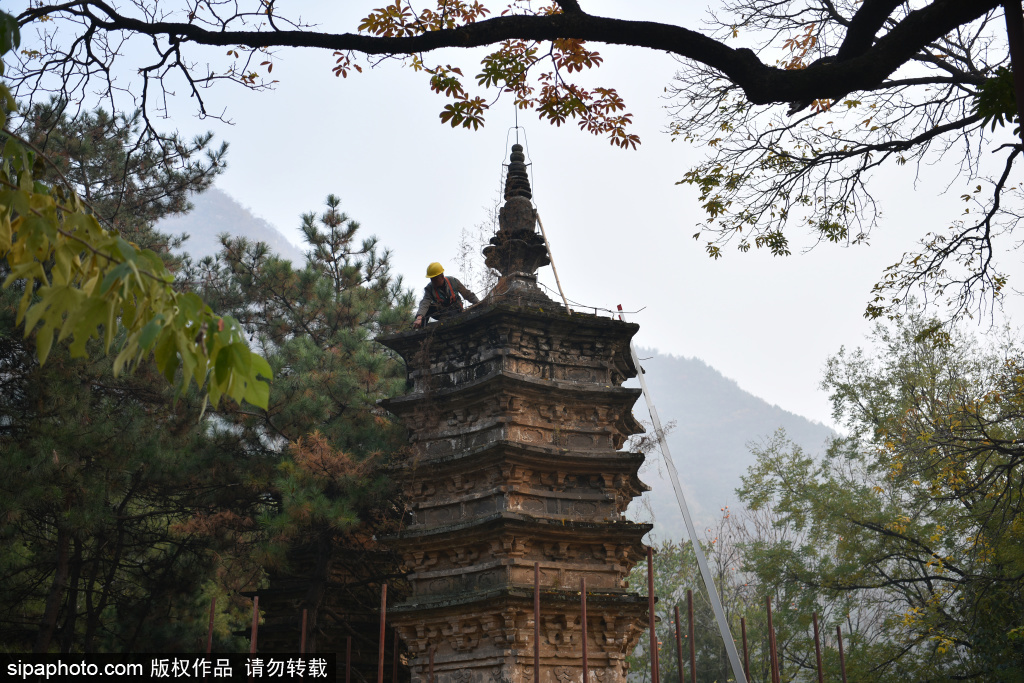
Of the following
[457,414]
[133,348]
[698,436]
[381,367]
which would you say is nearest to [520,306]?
[457,414]

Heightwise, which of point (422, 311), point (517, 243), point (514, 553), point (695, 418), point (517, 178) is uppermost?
point (695, 418)

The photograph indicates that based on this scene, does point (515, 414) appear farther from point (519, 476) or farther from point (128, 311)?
point (128, 311)

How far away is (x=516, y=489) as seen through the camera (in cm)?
1224

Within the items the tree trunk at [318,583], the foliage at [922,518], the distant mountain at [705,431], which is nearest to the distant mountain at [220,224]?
the distant mountain at [705,431]

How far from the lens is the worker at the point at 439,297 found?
45.9 feet

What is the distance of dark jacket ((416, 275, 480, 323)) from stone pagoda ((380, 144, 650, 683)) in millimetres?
479

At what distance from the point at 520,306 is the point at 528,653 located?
16.1ft

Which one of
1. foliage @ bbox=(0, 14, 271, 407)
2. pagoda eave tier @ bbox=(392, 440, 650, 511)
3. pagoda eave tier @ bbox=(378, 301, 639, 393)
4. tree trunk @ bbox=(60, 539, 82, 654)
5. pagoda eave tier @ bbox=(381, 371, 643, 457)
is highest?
pagoda eave tier @ bbox=(378, 301, 639, 393)

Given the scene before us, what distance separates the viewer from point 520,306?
13.2 metres

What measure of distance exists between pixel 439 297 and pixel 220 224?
171m

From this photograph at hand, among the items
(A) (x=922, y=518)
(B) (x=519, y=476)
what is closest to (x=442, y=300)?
(B) (x=519, y=476)

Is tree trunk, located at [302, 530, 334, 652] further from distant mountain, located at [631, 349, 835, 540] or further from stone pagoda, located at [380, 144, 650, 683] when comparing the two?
distant mountain, located at [631, 349, 835, 540]

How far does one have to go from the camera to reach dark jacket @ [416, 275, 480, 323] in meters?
14.0

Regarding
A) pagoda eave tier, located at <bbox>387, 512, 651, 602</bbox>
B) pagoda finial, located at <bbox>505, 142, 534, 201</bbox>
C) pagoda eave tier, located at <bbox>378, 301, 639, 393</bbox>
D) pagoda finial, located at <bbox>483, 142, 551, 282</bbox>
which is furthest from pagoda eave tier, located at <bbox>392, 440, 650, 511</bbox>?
pagoda finial, located at <bbox>505, 142, 534, 201</bbox>
